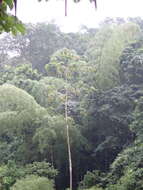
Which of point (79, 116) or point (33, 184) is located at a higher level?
point (79, 116)

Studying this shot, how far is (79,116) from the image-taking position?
7332mm

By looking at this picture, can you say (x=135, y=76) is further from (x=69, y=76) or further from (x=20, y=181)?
(x=20, y=181)

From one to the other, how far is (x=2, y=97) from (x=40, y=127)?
2.96ft

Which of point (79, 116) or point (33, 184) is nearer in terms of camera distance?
point (33, 184)

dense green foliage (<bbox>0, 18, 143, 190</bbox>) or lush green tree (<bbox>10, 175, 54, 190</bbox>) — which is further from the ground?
dense green foliage (<bbox>0, 18, 143, 190</bbox>)

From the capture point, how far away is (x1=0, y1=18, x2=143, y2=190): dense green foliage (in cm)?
594

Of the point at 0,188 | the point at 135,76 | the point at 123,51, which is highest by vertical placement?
the point at 123,51

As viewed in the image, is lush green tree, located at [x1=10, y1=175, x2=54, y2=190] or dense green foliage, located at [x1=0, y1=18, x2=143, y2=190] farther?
dense green foliage, located at [x1=0, y1=18, x2=143, y2=190]

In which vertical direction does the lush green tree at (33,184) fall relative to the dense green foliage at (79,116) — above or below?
below

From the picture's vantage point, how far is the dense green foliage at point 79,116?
5938mm

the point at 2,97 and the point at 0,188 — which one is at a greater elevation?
the point at 2,97

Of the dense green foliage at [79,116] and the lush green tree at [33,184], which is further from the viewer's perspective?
the dense green foliage at [79,116]

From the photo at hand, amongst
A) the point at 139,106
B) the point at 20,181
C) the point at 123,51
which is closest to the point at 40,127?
the point at 20,181

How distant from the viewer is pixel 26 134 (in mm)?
6605
